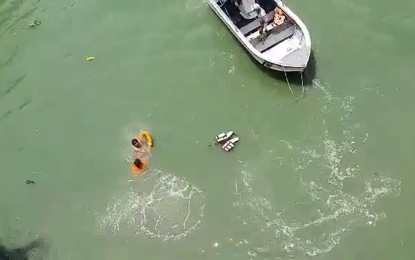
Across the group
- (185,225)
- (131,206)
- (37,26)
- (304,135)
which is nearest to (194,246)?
(185,225)

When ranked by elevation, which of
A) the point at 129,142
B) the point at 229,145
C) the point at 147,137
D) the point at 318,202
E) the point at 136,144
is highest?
the point at 136,144

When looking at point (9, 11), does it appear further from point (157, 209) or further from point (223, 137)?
point (157, 209)

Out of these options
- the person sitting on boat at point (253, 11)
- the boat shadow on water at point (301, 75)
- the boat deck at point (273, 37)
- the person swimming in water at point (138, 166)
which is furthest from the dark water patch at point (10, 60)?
the boat shadow on water at point (301, 75)

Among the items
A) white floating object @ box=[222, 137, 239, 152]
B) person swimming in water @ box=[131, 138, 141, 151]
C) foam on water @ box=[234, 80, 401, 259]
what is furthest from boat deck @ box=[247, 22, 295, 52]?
person swimming in water @ box=[131, 138, 141, 151]

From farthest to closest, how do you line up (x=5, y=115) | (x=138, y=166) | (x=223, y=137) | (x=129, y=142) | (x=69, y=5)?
(x=69, y=5) < (x=5, y=115) < (x=129, y=142) < (x=223, y=137) < (x=138, y=166)

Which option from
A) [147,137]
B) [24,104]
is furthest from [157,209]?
[24,104]

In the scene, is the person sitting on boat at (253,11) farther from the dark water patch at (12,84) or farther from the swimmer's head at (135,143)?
the dark water patch at (12,84)

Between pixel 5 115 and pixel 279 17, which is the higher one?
pixel 279 17
